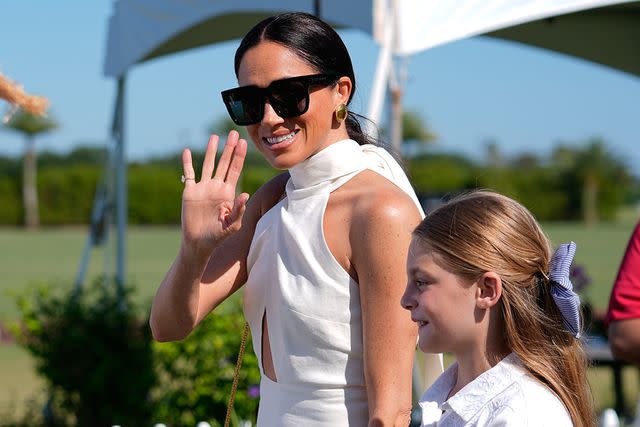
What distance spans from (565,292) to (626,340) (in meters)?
1.16

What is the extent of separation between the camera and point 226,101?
175 cm

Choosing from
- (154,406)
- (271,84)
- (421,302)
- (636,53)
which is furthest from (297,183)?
(636,53)

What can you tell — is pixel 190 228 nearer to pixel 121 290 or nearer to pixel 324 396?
pixel 324 396

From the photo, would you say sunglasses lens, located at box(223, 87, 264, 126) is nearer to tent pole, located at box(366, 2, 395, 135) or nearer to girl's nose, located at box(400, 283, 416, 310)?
girl's nose, located at box(400, 283, 416, 310)

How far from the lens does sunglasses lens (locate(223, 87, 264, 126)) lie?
1.72 m

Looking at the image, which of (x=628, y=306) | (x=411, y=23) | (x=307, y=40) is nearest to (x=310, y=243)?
(x=307, y=40)

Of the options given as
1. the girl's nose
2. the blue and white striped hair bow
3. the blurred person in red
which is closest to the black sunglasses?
the girl's nose

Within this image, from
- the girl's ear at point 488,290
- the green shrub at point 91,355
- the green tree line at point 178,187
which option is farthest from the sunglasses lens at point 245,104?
the green tree line at point 178,187

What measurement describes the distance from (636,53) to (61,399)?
379 centimetres

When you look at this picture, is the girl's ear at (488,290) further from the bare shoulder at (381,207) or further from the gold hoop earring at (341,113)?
the gold hoop earring at (341,113)

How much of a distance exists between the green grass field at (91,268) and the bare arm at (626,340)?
394 centimetres

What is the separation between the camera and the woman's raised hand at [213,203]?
1626 mm

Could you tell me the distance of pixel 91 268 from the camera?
24078 mm

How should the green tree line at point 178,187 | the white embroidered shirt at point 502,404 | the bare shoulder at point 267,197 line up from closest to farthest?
the white embroidered shirt at point 502,404, the bare shoulder at point 267,197, the green tree line at point 178,187
